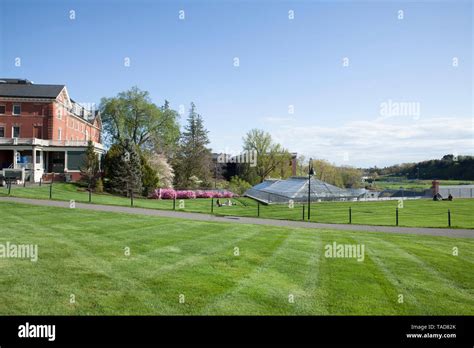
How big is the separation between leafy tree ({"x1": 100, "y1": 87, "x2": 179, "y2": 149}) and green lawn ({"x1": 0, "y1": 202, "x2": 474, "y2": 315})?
4792 centimetres

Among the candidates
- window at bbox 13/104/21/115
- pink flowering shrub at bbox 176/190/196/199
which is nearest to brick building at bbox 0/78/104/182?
window at bbox 13/104/21/115

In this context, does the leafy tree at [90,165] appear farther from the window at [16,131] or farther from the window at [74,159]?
the window at [16,131]

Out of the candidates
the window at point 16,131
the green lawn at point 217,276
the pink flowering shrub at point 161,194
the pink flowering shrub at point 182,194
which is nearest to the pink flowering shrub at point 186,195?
the pink flowering shrub at point 182,194

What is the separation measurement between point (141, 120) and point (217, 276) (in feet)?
182

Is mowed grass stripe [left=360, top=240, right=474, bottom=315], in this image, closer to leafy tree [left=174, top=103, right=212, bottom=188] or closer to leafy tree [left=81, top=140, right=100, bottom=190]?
leafy tree [left=81, top=140, right=100, bottom=190]

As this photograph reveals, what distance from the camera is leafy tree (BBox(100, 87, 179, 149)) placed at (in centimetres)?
5897

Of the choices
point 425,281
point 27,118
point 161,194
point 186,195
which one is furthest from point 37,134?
point 425,281

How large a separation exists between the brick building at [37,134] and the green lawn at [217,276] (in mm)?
31246

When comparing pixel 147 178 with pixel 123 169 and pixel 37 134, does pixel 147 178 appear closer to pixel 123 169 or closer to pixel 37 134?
pixel 123 169

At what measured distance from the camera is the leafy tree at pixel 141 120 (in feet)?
193

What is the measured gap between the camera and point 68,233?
11766mm

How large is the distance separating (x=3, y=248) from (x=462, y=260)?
1361 centimetres

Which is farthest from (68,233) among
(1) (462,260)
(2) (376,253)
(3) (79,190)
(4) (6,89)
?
(4) (6,89)
